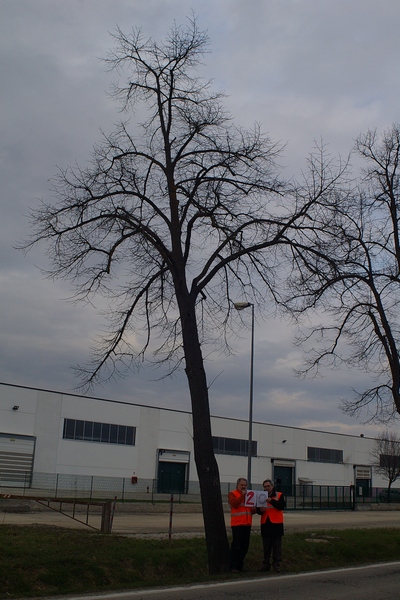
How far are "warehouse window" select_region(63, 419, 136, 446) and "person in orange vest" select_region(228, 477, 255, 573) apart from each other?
35.9 meters

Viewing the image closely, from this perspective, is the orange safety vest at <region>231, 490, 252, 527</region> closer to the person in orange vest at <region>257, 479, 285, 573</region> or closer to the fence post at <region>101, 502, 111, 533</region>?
the person in orange vest at <region>257, 479, 285, 573</region>

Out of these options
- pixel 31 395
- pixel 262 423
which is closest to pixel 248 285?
pixel 31 395

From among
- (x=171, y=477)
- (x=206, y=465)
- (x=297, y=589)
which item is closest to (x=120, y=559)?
(x=206, y=465)

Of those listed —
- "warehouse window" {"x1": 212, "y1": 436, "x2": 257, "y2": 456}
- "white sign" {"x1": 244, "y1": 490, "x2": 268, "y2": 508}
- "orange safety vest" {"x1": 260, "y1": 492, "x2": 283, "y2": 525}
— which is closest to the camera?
"white sign" {"x1": 244, "y1": 490, "x2": 268, "y2": 508}

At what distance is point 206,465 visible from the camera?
1137 cm

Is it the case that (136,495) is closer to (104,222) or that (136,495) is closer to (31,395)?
(31,395)

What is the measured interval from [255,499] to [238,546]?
2.97 ft

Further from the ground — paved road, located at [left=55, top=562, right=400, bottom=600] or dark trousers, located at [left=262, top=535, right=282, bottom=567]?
dark trousers, located at [left=262, top=535, right=282, bottom=567]

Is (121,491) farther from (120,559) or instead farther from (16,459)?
(120,559)

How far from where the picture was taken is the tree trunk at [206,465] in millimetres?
11219

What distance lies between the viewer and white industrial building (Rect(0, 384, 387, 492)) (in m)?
43.1

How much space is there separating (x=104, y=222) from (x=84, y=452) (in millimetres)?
Result: 36117

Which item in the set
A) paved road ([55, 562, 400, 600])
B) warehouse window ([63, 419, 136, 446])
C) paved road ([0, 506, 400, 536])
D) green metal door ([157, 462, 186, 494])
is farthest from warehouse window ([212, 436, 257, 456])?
paved road ([55, 562, 400, 600])

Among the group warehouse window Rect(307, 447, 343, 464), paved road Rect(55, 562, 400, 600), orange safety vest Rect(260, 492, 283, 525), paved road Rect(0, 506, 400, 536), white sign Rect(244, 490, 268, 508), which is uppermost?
warehouse window Rect(307, 447, 343, 464)
